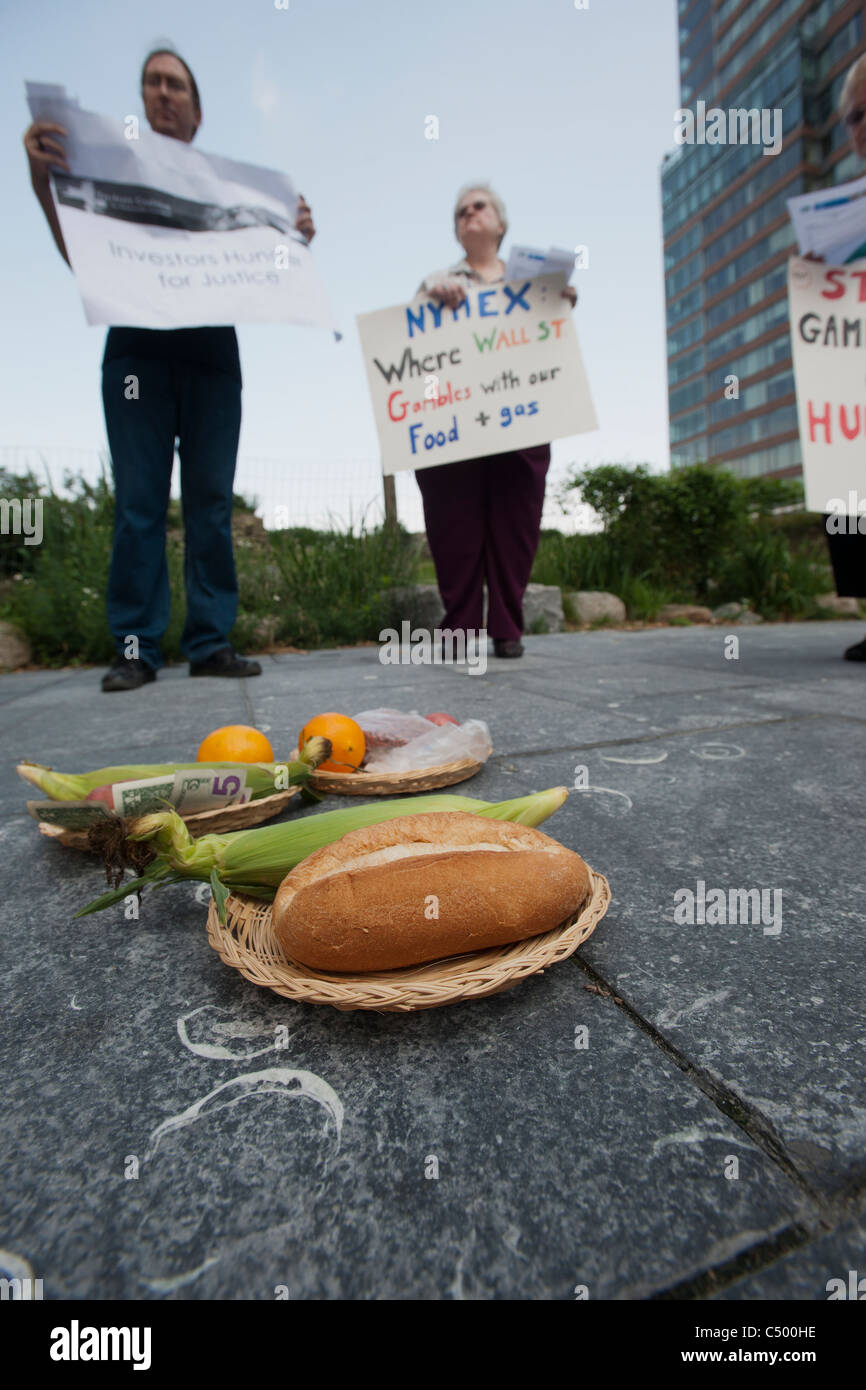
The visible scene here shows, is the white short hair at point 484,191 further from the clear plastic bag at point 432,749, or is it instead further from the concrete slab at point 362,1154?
the concrete slab at point 362,1154

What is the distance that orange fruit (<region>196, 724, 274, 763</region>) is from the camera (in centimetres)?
136

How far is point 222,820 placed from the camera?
1146 millimetres

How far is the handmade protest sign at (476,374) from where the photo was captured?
129 inches

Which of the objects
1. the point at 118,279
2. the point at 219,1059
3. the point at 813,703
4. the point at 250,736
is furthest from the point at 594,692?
the point at 118,279

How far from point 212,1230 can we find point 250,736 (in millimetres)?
1003

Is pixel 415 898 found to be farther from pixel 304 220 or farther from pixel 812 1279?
pixel 304 220

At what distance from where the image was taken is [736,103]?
4250 cm

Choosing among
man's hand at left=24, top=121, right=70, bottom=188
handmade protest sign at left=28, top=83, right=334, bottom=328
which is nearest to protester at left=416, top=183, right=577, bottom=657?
handmade protest sign at left=28, top=83, right=334, bottom=328

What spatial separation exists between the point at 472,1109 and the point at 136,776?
0.81 metres

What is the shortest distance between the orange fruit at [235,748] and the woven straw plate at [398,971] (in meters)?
0.59

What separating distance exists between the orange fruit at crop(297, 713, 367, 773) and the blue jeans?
1.92 metres

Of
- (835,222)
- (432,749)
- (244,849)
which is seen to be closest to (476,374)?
(835,222)

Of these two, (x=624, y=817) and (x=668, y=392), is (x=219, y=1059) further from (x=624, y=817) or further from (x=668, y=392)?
(x=668, y=392)

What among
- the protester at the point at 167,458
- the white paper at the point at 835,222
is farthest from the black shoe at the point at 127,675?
the white paper at the point at 835,222
